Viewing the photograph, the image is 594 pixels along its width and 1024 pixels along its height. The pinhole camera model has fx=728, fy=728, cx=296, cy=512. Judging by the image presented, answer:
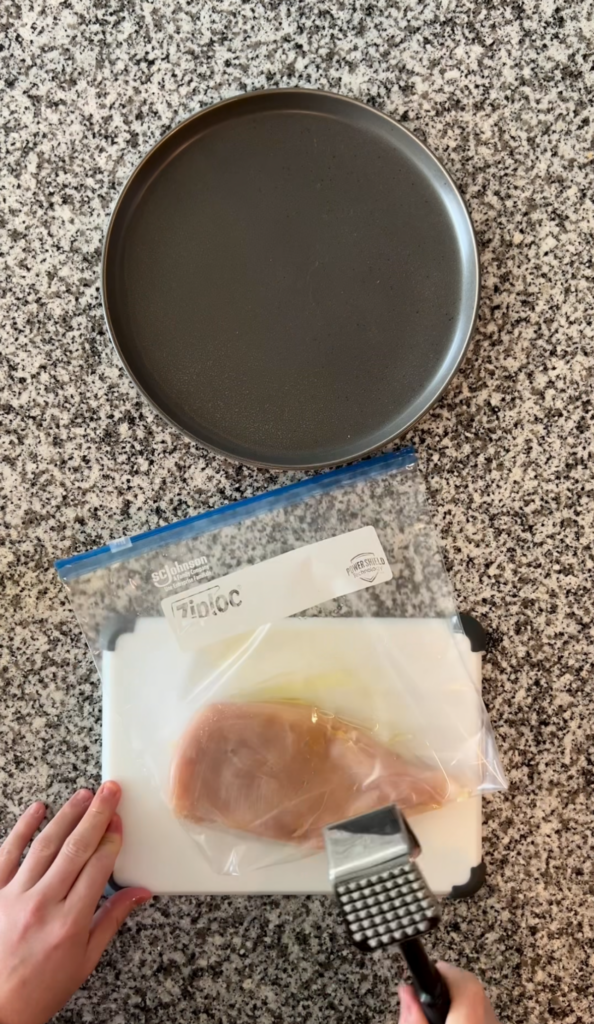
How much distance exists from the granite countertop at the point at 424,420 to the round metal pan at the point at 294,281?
5 centimetres

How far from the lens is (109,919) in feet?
2.29

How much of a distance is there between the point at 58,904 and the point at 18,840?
0.25ft

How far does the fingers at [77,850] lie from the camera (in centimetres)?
69

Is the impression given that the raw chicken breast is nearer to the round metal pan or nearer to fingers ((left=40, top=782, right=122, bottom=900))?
fingers ((left=40, top=782, right=122, bottom=900))

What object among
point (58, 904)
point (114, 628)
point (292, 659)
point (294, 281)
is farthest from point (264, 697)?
point (294, 281)

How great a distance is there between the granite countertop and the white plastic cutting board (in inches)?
2.1

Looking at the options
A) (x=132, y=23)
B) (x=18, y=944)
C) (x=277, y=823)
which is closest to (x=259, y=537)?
(x=277, y=823)

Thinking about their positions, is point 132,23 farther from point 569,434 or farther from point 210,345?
point 569,434

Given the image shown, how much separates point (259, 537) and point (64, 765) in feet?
1.02

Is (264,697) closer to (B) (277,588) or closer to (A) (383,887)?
(B) (277,588)

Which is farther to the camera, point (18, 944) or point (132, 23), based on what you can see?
point (132, 23)

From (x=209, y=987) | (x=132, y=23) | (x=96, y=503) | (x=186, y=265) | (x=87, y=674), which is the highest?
(x=132, y=23)

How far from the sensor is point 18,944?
26.4 inches

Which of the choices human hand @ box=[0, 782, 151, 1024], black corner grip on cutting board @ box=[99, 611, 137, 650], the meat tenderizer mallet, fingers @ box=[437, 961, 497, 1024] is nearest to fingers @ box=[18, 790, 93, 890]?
human hand @ box=[0, 782, 151, 1024]
